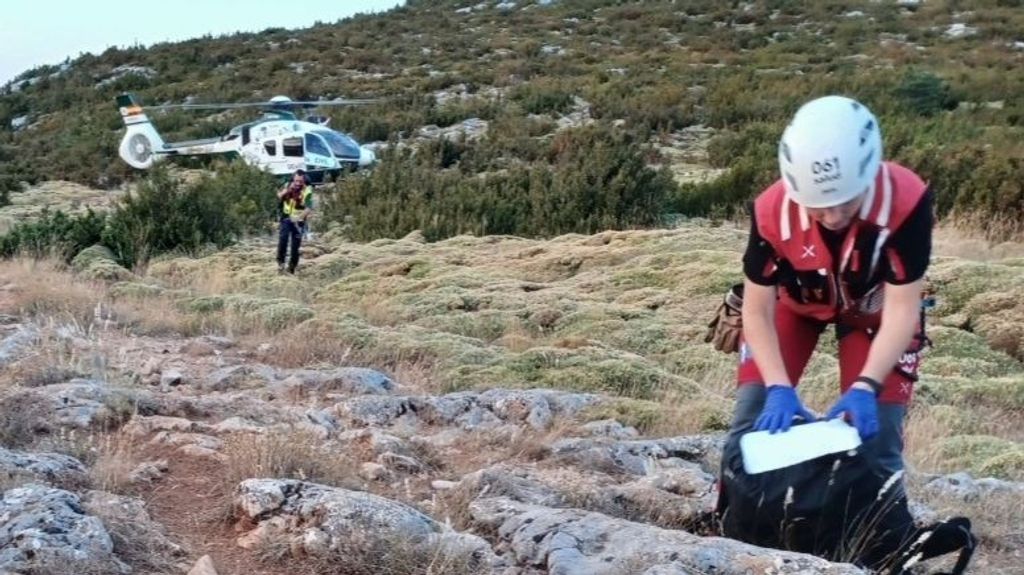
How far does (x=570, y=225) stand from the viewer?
15344mm

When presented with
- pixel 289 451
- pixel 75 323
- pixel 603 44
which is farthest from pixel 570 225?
pixel 603 44

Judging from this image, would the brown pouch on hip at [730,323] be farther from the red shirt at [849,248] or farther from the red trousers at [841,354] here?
the red shirt at [849,248]

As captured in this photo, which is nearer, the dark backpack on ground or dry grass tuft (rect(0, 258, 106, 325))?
the dark backpack on ground

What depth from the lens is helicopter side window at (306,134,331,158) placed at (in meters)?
21.6

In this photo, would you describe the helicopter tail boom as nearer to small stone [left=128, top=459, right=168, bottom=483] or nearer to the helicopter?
the helicopter

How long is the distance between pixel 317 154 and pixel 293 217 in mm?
9401

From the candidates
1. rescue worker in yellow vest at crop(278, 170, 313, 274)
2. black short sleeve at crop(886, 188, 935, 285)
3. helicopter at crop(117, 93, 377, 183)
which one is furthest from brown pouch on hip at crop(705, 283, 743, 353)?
helicopter at crop(117, 93, 377, 183)

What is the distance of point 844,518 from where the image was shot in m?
3.54

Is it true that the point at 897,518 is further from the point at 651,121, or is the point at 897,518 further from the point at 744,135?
the point at 651,121

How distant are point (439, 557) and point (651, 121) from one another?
21492mm

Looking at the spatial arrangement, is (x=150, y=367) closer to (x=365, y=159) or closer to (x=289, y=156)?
(x=289, y=156)

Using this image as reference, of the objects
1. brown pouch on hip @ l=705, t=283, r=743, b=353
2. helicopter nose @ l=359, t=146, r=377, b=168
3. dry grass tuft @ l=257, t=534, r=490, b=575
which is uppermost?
brown pouch on hip @ l=705, t=283, r=743, b=353

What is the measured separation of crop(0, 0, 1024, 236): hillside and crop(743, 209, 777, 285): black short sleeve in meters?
10.5

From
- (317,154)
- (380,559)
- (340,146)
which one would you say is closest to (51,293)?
(380,559)
